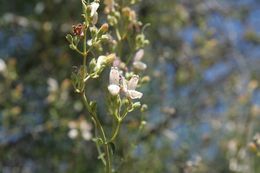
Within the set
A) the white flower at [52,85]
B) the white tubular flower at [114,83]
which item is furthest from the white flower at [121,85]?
the white flower at [52,85]

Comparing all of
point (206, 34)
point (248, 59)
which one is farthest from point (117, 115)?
point (248, 59)

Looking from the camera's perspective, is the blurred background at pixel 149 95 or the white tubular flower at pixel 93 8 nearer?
the white tubular flower at pixel 93 8

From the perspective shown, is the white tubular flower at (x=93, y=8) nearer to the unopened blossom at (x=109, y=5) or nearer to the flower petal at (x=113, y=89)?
the flower petal at (x=113, y=89)

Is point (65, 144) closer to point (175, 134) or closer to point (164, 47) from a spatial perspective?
point (175, 134)

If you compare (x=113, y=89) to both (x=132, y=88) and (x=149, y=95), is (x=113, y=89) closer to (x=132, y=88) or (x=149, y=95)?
(x=132, y=88)

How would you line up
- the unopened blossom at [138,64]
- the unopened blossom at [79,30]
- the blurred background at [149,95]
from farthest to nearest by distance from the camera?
the blurred background at [149,95]
the unopened blossom at [138,64]
the unopened blossom at [79,30]

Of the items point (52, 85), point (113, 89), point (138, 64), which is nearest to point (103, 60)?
point (113, 89)

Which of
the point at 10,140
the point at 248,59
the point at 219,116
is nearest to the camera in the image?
the point at 10,140

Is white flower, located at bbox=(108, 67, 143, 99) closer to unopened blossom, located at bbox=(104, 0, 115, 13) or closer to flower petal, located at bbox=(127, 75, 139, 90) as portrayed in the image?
flower petal, located at bbox=(127, 75, 139, 90)
